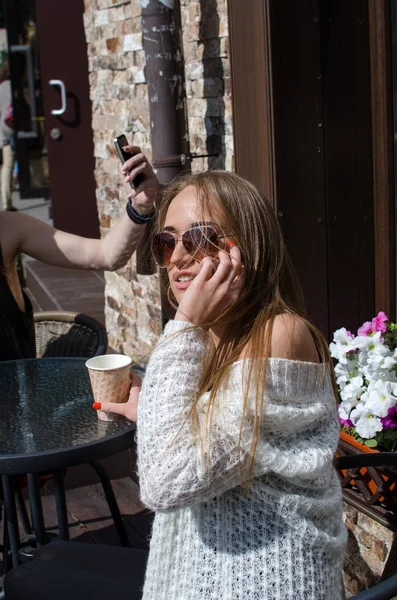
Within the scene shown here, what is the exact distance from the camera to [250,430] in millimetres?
1449

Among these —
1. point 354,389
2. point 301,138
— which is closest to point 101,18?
point 301,138

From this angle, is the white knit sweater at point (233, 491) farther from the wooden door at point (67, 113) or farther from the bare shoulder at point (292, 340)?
the wooden door at point (67, 113)

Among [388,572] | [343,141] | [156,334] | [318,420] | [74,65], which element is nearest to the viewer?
[318,420]

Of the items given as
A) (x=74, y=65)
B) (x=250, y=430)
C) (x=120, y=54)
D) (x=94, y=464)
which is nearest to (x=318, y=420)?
(x=250, y=430)

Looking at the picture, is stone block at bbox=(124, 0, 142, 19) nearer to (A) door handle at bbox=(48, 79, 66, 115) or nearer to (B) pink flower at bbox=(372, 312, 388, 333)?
(B) pink flower at bbox=(372, 312, 388, 333)

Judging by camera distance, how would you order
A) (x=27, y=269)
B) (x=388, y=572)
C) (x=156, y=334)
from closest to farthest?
(x=388, y=572) → (x=156, y=334) → (x=27, y=269)

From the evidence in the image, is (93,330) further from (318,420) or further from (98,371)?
(318,420)

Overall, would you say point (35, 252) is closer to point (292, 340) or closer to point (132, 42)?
point (292, 340)

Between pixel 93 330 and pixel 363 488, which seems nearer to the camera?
pixel 363 488

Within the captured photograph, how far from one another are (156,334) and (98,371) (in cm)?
→ 246

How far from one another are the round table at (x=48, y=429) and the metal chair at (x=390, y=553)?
53cm

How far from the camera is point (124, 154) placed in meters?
2.40

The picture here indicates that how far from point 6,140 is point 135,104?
7.61m

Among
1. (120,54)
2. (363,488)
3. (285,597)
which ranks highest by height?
(120,54)
